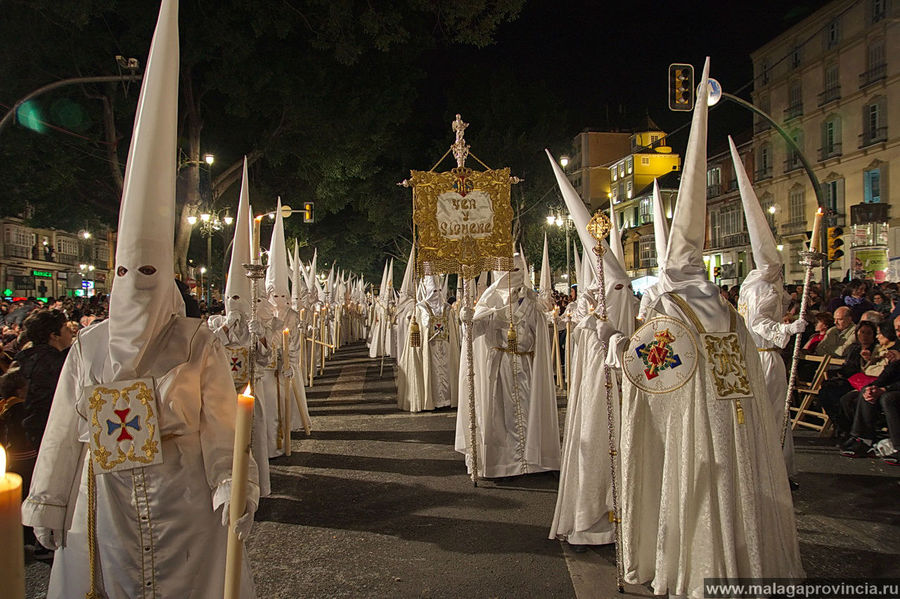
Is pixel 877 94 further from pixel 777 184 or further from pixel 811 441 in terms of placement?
pixel 811 441

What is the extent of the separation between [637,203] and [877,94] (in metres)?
27.5

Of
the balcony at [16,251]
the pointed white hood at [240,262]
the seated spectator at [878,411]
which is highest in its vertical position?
the balcony at [16,251]

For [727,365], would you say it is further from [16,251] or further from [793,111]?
[16,251]

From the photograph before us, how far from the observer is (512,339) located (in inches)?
288

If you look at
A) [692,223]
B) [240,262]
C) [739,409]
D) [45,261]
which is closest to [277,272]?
[240,262]

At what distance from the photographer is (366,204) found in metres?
29.1

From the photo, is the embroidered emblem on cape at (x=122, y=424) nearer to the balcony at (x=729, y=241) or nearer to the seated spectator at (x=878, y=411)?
the seated spectator at (x=878, y=411)

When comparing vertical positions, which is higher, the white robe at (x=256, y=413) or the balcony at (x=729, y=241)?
the balcony at (x=729, y=241)

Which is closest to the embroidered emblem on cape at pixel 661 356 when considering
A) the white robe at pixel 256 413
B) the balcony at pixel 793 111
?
the white robe at pixel 256 413

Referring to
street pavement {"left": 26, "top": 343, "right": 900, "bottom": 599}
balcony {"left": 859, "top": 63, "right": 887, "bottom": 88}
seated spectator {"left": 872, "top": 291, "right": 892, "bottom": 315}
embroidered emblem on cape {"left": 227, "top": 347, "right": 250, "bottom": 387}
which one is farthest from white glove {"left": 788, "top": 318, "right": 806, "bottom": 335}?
balcony {"left": 859, "top": 63, "right": 887, "bottom": 88}

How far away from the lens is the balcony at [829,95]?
35000 millimetres

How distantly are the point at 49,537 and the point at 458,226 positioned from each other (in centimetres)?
519

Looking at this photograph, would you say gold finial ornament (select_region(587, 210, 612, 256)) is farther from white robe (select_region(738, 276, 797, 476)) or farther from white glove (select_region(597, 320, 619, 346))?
white robe (select_region(738, 276, 797, 476))

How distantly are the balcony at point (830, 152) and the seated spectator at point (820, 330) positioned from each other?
95.5 ft
